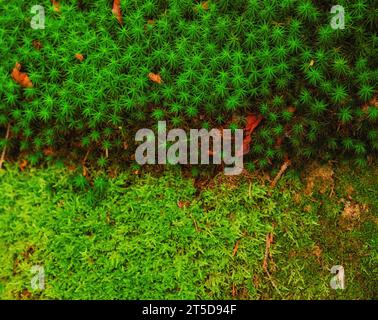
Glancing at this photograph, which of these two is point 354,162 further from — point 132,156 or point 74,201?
point 74,201

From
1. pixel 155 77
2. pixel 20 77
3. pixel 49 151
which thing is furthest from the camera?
pixel 49 151

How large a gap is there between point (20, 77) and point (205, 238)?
155cm

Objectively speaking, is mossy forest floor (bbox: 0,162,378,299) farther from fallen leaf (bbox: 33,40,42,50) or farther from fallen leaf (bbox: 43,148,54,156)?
fallen leaf (bbox: 33,40,42,50)

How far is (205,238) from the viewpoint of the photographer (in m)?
2.60

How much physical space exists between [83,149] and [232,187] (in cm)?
101

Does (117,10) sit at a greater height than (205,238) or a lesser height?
greater

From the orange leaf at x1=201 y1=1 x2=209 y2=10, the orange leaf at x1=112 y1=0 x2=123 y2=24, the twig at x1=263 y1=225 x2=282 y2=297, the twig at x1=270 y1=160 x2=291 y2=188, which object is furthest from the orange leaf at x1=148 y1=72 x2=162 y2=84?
the twig at x1=263 y1=225 x2=282 y2=297

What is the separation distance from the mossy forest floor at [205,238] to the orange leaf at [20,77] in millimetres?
680

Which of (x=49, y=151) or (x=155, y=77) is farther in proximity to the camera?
(x=49, y=151)

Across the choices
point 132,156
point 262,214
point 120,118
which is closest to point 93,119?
point 120,118

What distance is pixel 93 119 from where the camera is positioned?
8.55ft

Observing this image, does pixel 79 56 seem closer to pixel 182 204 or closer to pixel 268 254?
pixel 182 204

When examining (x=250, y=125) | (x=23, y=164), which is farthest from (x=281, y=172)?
(x=23, y=164)

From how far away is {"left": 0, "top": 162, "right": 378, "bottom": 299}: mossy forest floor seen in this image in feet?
8.44
